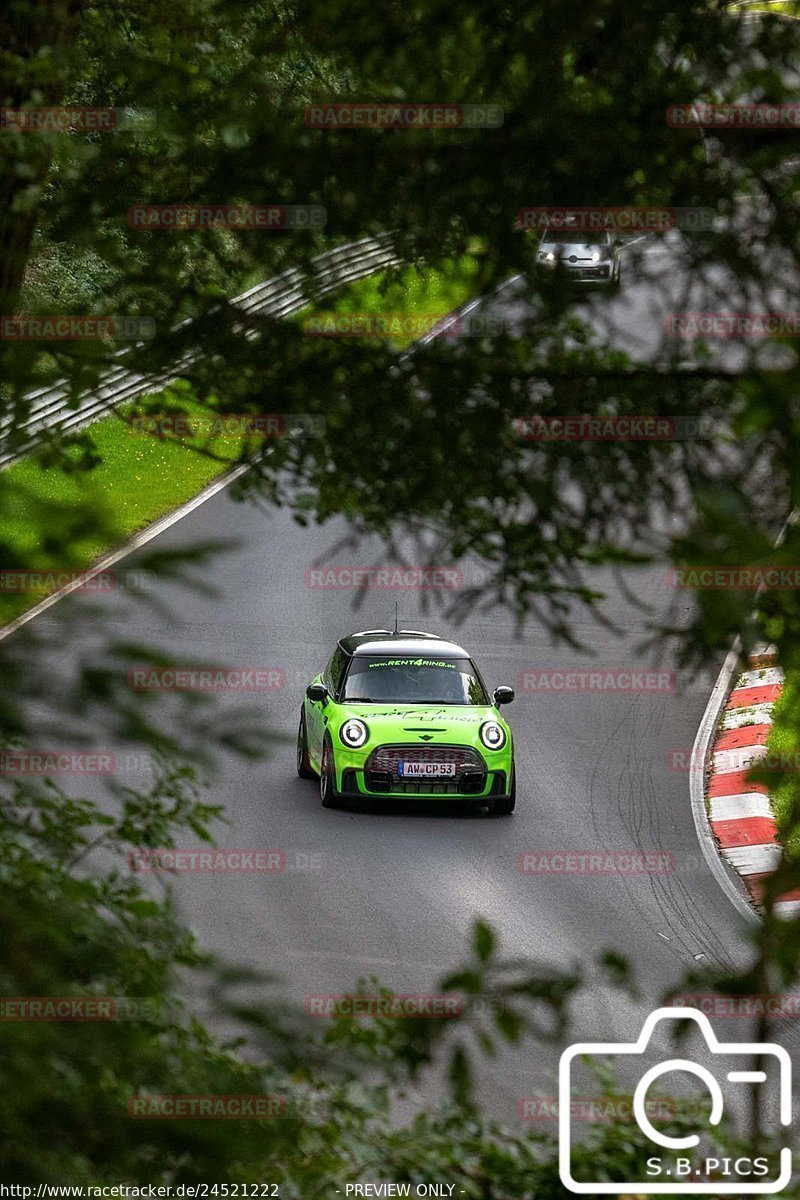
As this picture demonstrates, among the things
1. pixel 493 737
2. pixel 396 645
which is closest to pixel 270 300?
pixel 493 737

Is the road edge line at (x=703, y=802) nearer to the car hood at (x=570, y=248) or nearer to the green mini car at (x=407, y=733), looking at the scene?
the green mini car at (x=407, y=733)

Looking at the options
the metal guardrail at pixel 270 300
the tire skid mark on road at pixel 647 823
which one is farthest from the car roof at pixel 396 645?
the metal guardrail at pixel 270 300

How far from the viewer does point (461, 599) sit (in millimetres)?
4344

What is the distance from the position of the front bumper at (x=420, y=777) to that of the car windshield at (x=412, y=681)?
80cm

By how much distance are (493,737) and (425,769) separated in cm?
72

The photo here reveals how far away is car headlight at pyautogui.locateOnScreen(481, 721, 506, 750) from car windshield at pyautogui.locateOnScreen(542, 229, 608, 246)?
966 centimetres

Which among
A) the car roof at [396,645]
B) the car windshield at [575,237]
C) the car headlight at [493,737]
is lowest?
the car headlight at [493,737]

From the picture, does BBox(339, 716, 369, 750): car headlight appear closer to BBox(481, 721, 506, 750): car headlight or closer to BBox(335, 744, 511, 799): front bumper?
BBox(335, 744, 511, 799): front bumper

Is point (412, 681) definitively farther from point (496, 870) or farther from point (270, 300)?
point (270, 300)

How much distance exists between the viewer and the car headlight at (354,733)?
1370cm

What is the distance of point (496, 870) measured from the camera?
1255cm

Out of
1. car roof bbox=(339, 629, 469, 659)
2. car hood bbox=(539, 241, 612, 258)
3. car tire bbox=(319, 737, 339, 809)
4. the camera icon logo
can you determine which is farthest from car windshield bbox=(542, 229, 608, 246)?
car roof bbox=(339, 629, 469, 659)

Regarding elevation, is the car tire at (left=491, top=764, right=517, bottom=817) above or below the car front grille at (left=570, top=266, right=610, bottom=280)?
below

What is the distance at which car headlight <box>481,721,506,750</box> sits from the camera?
45.1 feet
